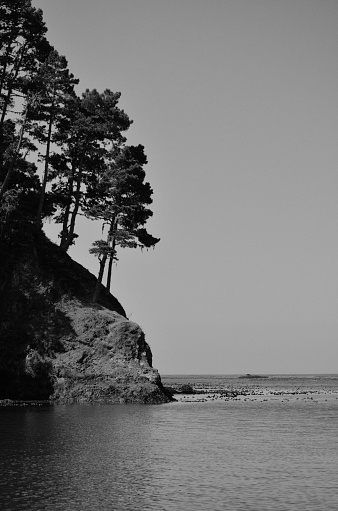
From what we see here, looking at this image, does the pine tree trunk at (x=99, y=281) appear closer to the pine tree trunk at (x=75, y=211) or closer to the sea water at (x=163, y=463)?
the pine tree trunk at (x=75, y=211)

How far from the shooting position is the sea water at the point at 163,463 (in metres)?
16.1

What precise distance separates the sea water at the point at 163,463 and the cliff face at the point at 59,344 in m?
8.12

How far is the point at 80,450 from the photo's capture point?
24641mm

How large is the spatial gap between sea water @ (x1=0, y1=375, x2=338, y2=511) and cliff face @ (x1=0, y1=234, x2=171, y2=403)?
8123mm

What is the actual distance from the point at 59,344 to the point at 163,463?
93.8 feet

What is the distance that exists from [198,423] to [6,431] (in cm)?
1251

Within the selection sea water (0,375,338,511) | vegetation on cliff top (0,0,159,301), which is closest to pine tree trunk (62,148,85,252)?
vegetation on cliff top (0,0,159,301)

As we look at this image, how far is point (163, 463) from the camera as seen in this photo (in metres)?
22.2

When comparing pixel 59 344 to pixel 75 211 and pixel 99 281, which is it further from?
pixel 75 211

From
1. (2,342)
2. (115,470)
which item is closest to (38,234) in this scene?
(2,342)

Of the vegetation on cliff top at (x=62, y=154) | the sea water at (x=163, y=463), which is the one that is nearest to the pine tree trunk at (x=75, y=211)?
the vegetation on cliff top at (x=62, y=154)

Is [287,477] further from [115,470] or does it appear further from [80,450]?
[80,450]

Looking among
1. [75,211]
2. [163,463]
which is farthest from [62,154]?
[163,463]

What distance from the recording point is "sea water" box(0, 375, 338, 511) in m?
16.1
